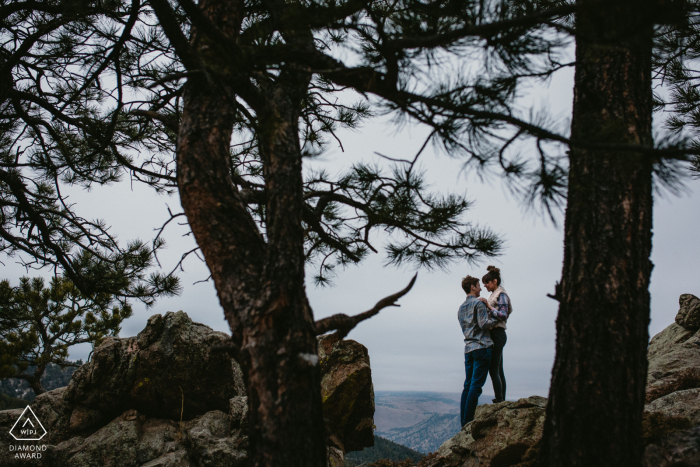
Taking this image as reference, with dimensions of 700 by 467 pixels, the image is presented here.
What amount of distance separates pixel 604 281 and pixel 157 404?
4.25 metres

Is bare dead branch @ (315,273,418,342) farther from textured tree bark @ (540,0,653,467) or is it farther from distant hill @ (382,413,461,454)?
distant hill @ (382,413,461,454)

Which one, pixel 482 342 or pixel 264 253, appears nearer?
pixel 264 253

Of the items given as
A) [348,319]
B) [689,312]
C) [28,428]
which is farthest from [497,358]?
[28,428]

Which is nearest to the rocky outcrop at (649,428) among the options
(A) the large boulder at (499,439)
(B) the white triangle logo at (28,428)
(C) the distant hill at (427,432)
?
(A) the large boulder at (499,439)

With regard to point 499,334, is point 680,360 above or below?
below

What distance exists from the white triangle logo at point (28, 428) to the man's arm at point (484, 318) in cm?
467

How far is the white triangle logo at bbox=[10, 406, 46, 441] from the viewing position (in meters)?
3.68

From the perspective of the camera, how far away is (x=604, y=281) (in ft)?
5.67

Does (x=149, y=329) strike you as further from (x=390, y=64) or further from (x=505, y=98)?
(x=505, y=98)

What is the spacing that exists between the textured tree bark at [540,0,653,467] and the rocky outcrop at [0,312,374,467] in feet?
7.30

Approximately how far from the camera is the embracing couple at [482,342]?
3496 mm

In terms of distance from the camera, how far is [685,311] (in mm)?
4559

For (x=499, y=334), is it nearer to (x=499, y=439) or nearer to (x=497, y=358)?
(x=497, y=358)

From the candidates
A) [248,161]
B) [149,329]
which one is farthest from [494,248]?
[149,329]
